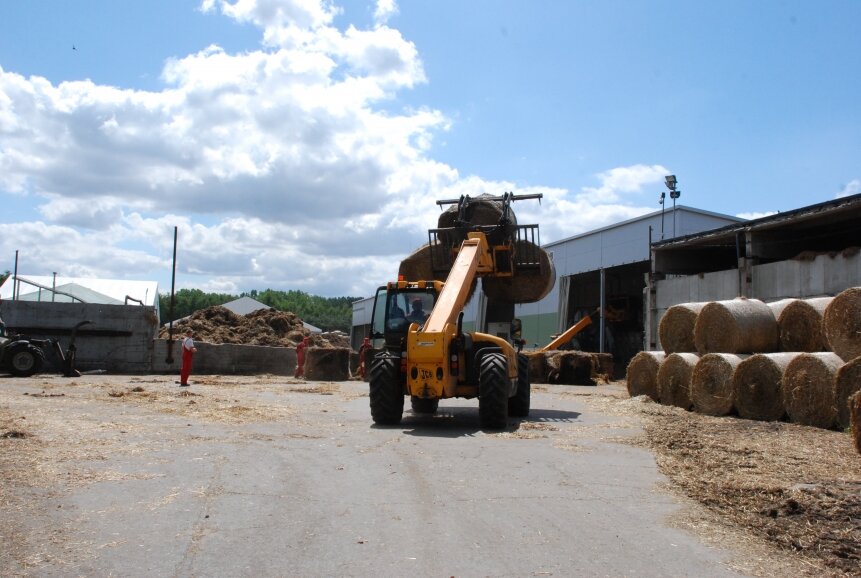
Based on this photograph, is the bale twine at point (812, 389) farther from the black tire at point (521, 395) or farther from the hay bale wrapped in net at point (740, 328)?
the black tire at point (521, 395)

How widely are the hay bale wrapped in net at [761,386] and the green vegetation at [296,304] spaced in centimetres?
10261

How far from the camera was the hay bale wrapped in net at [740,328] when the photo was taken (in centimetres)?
1399

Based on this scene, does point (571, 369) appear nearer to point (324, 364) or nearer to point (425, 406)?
point (324, 364)

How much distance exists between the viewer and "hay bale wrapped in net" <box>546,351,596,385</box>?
1085 inches

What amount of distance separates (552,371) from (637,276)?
14725 mm

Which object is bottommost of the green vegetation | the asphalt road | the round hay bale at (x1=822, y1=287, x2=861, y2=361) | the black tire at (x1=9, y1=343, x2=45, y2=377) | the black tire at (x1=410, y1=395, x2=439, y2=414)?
the asphalt road

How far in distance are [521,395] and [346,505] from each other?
764 cm

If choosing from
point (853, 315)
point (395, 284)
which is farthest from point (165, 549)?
point (853, 315)

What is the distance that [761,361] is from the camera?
41.9 feet

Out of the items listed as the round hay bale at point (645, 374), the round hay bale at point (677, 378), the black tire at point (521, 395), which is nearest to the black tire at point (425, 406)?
the black tire at point (521, 395)

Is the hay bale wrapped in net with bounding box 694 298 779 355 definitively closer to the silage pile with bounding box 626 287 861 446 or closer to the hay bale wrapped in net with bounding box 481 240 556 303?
the silage pile with bounding box 626 287 861 446

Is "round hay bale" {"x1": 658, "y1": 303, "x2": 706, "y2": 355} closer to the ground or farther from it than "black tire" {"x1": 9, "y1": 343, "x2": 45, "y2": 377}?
farther from it

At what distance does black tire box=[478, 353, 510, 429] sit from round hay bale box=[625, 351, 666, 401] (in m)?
6.28

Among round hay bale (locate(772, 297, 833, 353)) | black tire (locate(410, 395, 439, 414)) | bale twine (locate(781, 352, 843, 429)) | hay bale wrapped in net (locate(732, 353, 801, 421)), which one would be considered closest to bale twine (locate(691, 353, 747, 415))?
hay bale wrapped in net (locate(732, 353, 801, 421))
